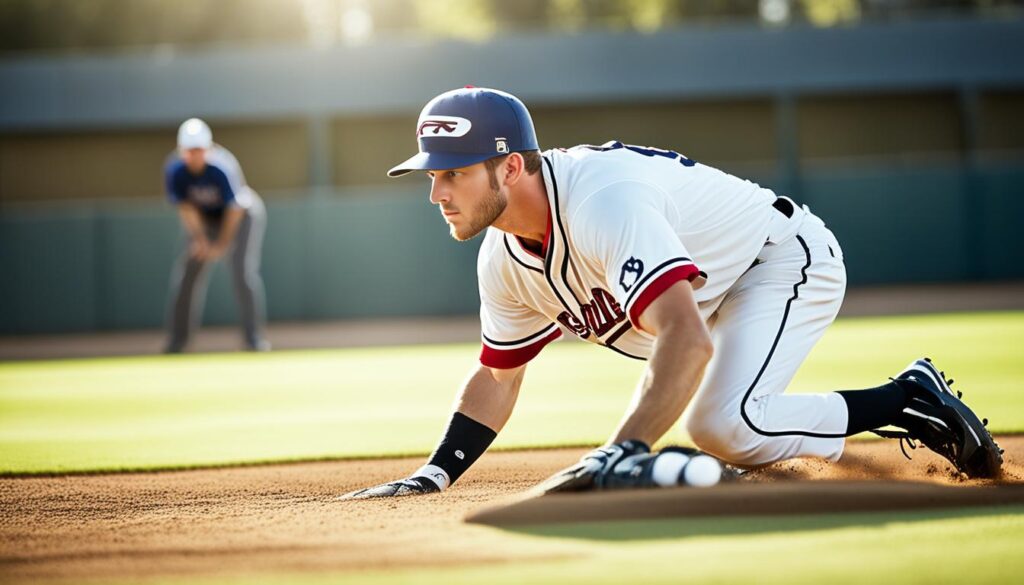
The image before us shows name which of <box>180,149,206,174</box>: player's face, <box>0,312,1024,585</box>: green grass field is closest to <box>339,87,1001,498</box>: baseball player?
<box>0,312,1024,585</box>: green grass field

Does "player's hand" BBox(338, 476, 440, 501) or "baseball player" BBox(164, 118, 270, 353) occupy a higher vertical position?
"baseball player" BBox(164, 118, 270, 353)

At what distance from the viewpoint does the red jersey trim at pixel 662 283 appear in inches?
155

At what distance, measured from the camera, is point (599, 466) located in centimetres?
395

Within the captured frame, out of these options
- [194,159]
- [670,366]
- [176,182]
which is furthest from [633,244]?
[176,182]

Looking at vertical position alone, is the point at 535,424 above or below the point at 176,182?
below

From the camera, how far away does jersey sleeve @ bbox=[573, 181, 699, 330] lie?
12.9 ft

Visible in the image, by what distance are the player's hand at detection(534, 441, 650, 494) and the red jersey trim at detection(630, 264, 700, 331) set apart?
1.39ft

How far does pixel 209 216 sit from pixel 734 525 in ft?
34.2

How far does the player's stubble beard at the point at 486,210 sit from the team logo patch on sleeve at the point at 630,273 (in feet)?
1.83

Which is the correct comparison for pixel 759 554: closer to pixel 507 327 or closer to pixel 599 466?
pixel 599 466

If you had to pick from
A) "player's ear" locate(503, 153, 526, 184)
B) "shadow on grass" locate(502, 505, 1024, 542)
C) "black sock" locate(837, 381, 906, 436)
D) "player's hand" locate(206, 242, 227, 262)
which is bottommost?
"shadow on grass" locate(502, 505, 1024, 542)

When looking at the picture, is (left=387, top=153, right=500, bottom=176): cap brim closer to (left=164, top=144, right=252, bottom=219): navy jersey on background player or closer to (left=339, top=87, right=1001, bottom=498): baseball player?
(left=339, top=87, right=1001, bottom=498): baseball player

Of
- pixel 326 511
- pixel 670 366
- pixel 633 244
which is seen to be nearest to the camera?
pixel 670 366

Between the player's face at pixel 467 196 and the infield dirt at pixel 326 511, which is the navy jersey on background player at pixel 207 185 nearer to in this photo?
the infield dirt at pixel 326 511
